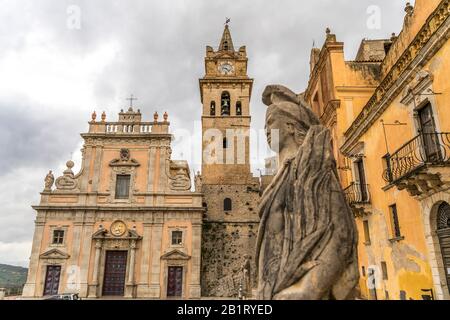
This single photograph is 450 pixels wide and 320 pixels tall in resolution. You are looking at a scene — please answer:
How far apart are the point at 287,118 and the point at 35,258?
23171mm

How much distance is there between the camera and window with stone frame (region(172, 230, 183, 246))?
74.4 feet

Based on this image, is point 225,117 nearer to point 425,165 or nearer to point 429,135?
point 429,135

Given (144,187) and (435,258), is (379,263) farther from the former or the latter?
(144,187)

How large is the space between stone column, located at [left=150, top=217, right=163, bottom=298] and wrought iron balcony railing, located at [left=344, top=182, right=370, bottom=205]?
14112 millimetres

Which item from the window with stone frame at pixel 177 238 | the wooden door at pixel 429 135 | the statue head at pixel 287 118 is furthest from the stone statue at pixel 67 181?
the statue head at pixel 287 118

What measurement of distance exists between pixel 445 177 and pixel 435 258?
7.59ft

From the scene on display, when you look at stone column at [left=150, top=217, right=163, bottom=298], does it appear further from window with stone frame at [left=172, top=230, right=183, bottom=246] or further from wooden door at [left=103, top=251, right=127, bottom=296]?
wooden door at [left=103, top=251, right=127, bottom=296]

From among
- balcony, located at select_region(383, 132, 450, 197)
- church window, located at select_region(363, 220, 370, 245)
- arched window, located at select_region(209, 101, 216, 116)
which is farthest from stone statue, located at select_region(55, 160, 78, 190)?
balcony, located at select_region(383, 132, 450, 197)

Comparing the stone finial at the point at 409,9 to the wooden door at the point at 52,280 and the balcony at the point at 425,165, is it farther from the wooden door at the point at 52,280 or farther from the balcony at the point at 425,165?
the wooden door at the point at 52,280

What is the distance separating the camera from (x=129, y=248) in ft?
73.4

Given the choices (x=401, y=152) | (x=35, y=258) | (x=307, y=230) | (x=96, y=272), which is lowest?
(x=96, y=272)

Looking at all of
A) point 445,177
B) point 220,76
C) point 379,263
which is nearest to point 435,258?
point 445,177

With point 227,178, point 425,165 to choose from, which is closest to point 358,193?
point 425,165

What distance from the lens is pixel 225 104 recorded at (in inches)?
1211
